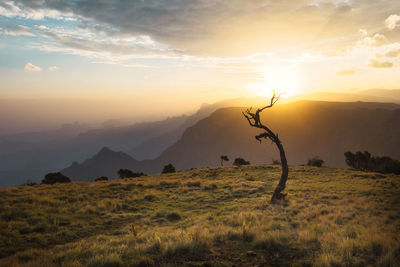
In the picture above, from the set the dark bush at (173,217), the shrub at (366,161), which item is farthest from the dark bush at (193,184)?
the shrub at (366,161)

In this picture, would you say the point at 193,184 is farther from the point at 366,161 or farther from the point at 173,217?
the point at 366,161

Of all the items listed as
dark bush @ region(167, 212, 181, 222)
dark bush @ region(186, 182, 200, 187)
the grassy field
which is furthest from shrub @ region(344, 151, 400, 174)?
dark bush @ region(167, 212, 181, 222)

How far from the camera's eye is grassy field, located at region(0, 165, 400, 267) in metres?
5.67

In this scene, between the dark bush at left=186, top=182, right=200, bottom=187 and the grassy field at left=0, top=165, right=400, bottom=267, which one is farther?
the dark bush at left=186, top=182, right=200, bottom=187

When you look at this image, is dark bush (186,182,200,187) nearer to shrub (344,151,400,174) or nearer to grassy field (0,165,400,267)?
grassy field (0,165,400,267)

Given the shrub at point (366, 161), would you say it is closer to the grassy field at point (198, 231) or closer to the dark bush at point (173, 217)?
the grassy field at point (198, 231)

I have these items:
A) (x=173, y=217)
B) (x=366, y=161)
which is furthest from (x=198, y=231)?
(x=366, y=161)

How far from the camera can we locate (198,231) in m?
7.51

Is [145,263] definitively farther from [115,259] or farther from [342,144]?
[342,144]

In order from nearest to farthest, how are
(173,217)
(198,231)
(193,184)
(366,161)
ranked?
(198,231) → (173,217) → (193,184) → (366,161)

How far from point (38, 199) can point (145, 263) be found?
14.9m

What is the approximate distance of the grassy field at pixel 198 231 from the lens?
567 cm

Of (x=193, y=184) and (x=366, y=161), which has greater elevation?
(x=193, y=184)

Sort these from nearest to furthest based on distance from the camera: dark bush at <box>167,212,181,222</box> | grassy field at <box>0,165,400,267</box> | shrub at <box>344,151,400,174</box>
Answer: grassy field at <box>0,165,400,267</box> → dark bush at <box>167,212,181,222</box> → shrub at <box>344,151,400,174</box>
